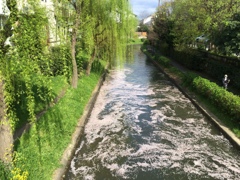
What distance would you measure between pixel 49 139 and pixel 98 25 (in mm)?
10026

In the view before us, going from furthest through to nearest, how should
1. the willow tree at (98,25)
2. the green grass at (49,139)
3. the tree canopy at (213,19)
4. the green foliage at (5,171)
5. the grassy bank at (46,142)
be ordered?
the tree canopy at (213,19), the willow tree at (98,25), the green grass at (49,139), the grassy bank at (46,142), the green foliage at (5,171)

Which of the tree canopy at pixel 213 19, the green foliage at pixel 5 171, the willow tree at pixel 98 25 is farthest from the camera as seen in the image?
the tree canopy at pixel 213 19

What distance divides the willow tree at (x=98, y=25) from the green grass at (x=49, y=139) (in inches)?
131

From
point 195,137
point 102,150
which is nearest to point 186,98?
point 195,137

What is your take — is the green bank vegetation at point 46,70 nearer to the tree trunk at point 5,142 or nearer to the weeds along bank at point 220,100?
the tree trunk at point 5,142

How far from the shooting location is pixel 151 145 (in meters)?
9.12

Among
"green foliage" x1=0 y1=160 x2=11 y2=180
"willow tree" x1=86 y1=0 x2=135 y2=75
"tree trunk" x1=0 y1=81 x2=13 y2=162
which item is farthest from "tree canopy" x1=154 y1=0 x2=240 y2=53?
"green foliage" x1=0 y1=160 x2=11 y2=180

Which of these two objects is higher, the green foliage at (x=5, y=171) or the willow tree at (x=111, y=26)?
the willow tree at (x=111, y=26)

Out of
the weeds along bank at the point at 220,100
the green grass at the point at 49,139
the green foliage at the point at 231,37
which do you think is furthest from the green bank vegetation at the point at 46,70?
the green foliage at the point at 231,37

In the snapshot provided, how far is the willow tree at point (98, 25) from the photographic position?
12.8 metres

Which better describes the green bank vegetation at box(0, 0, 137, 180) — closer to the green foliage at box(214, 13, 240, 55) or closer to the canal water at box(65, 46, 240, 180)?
the canal water at box(65, 46, 240, 180)

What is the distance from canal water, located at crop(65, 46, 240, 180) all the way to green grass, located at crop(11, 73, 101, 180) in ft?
2.27

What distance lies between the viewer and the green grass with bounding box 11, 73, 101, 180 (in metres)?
6.12

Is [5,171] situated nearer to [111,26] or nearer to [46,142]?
[46,142]
